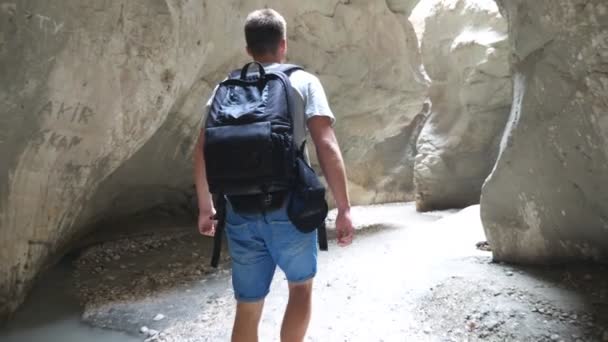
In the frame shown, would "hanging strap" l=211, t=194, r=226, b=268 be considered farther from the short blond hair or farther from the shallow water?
the shallow water

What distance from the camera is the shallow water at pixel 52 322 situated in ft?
8.69

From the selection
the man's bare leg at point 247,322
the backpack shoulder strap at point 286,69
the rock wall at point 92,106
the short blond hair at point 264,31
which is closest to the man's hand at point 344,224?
the man's bare leg at point 247,322

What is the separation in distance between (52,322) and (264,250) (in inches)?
76.8

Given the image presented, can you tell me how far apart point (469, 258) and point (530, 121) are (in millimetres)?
1060

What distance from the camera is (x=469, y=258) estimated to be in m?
3.28

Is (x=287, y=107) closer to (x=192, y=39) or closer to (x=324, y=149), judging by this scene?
(x=324, y=149)

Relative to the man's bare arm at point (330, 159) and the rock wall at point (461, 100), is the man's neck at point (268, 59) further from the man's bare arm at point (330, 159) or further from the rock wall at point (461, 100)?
the rock wall at point (461, 100)

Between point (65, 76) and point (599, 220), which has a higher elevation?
point (65, 76)

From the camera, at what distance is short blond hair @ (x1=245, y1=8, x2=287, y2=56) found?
166 centimetres

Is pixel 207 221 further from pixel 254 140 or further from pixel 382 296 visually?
pixel 382 296

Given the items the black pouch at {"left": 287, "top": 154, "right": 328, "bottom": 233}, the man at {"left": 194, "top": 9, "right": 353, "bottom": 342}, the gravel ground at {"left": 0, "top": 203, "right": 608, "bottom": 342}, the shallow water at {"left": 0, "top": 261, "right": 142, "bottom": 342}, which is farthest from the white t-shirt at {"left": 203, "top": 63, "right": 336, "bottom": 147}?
the shallow water at {"left": 0, "top": 261, "right": 142, "bottom": 342}

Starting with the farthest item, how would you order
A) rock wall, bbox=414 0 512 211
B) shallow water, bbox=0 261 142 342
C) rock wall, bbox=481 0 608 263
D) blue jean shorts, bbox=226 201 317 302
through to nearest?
rock wall, bbox=414 0 512 211
shallow water, bbox=0 261 142 342
rock wall, bbox=481 0 608 263
blue jean shorts, bbox=226 201 317 302

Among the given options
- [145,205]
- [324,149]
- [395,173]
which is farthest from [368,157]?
[324,149]

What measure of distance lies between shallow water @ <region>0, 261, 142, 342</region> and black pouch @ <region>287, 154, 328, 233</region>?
1.63 m
